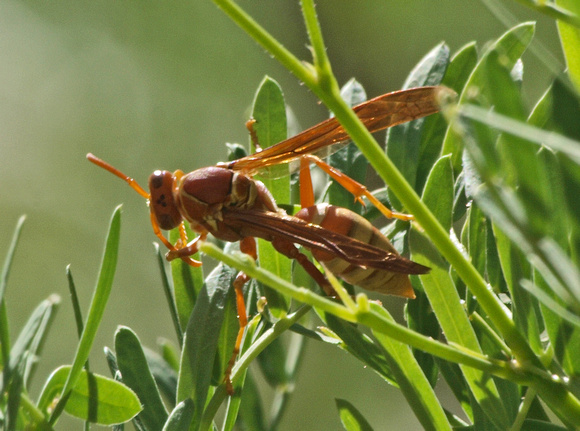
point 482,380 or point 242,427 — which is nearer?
Answer: point 482,380

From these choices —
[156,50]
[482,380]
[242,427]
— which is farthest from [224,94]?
[482,380]

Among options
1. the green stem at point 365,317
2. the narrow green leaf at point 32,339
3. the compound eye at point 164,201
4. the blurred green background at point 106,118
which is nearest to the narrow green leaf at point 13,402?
the narrow green leaf at point 32,339

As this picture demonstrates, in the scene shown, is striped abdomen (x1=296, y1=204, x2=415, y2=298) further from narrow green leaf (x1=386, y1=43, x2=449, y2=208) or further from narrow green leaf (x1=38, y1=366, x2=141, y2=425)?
narrow green leaf (x1=38, y1=366, x2=141, y2=425)

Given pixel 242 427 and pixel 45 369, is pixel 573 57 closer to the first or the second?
pixel 242 427

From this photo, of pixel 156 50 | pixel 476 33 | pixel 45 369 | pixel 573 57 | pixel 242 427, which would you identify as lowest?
pixel 45 369

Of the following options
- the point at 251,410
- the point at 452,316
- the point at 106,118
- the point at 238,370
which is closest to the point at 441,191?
the point at 452,316

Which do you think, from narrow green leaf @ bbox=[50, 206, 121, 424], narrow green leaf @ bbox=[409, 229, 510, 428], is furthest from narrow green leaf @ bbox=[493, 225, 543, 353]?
narrow green leaf @ bbox=[50, 206, 121, 424]

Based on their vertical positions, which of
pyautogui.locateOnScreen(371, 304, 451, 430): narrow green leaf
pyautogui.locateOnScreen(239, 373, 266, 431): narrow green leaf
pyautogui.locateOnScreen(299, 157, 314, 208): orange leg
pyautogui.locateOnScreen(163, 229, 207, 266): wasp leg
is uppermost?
pyautogui.locateOnScreen(299, 157, 314, 208): orange leg
